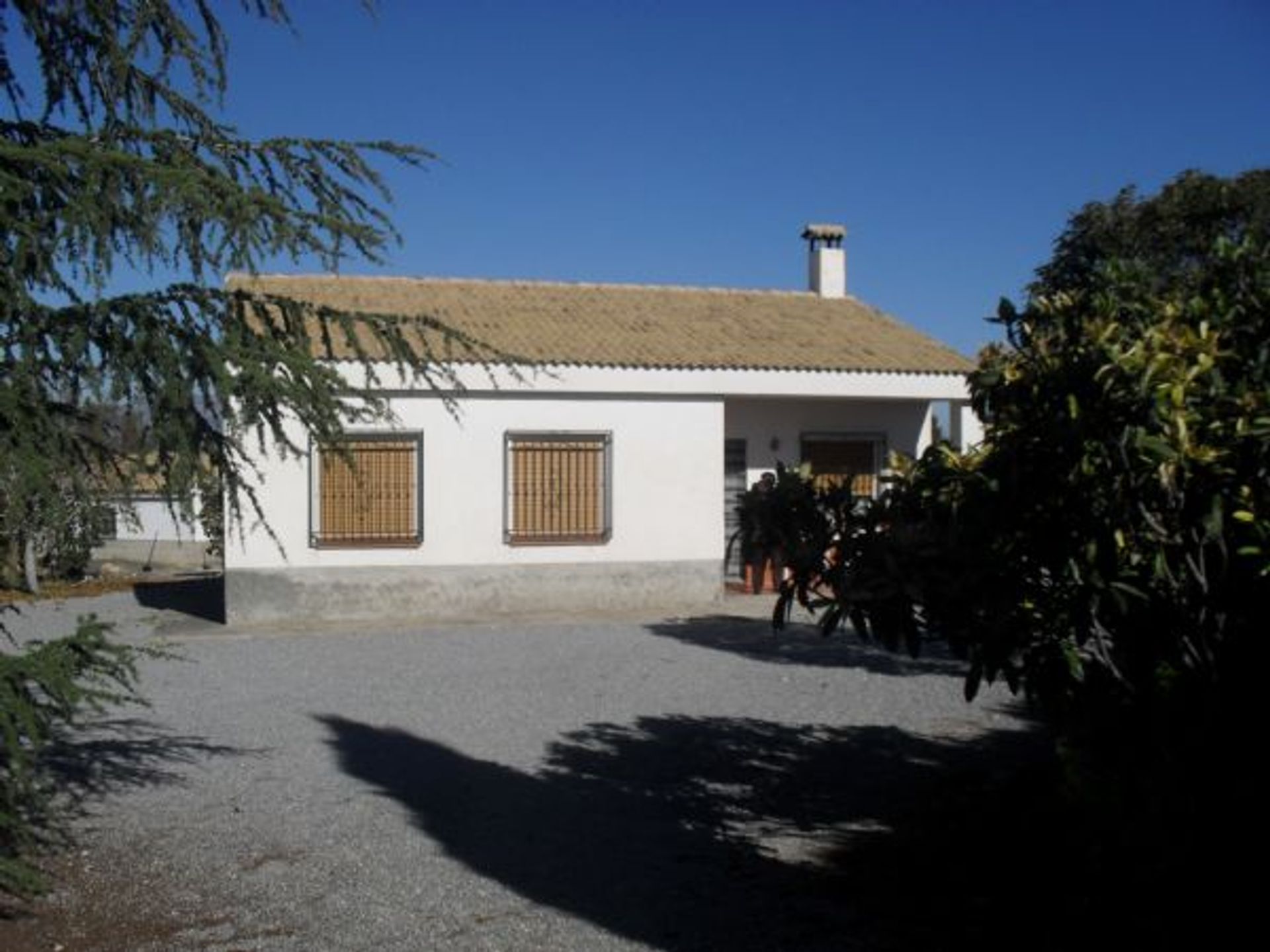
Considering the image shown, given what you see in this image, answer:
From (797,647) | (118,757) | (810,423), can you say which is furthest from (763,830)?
(810,423)

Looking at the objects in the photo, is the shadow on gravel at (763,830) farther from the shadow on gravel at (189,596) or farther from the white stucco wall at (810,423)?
the white stucco wall at (810,423)

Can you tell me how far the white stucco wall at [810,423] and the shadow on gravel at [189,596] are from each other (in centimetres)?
754

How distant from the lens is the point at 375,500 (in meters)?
15.3

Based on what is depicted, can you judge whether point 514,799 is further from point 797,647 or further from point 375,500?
point 375,500

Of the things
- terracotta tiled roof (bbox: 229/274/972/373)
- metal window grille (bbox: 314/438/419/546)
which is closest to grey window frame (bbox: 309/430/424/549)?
metal window grille (bbox: 314/438/419/546)

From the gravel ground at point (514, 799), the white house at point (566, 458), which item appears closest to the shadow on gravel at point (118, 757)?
the gravel ground at point (514, 799)

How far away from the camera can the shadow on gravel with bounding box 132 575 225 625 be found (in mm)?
16766

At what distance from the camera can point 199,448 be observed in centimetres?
509

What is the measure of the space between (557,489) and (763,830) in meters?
9.66

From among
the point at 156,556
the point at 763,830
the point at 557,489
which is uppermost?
the point at 557,489

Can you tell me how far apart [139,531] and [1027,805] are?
4.59 metres

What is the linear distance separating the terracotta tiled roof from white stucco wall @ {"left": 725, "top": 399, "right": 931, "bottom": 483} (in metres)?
0.82

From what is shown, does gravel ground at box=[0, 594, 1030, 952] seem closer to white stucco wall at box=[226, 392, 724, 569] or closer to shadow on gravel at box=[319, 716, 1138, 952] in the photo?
shadow on gravel at box=[319, 716, 1138, 952]

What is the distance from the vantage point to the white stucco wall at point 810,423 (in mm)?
18172
